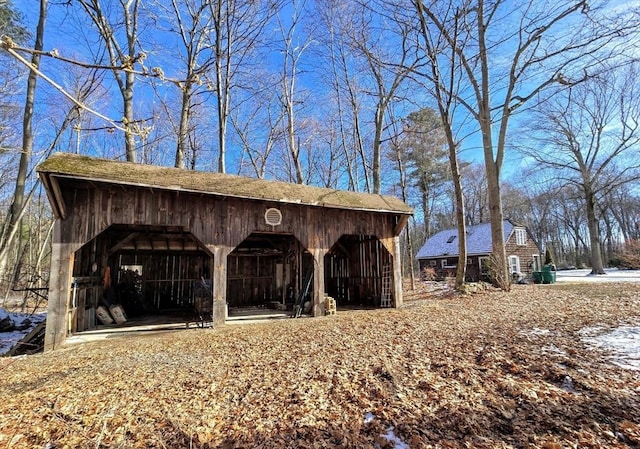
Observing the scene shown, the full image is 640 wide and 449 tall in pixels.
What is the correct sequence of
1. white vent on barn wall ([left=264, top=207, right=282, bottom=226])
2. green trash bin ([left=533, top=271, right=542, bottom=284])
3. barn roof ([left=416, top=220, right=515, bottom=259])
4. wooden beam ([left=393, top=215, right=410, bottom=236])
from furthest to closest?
1. barn roof ([left=416, top=220, right=515, bottom=259])
2. green trash bin ([left=533, top=271, right=542, bottom=284])
3. wooden beam ([left=393, top=215, right=410, bottom=236])
4. white vent on barn wall ([left=264, top=207, right=282, bottom=226])

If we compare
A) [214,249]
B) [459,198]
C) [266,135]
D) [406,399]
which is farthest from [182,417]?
[266,135]

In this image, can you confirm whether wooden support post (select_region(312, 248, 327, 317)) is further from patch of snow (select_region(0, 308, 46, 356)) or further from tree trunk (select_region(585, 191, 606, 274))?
tree trunk (select_region(585, 191, 606, 274))

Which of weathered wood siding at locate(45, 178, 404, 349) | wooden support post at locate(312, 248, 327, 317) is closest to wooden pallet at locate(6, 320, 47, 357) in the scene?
weathered wood siding at locate(45, 178, 404, 349)

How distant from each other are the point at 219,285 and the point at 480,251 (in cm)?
1970

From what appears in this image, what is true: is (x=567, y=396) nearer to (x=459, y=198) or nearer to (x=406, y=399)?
(x=406, y=399)

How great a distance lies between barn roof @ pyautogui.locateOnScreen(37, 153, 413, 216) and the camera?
20.5 feet

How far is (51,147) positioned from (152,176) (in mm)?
12930

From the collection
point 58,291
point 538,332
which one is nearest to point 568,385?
point 538,332

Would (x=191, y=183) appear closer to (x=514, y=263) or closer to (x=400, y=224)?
(x=400, y=224)

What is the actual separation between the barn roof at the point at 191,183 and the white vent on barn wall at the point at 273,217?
46 centimetres

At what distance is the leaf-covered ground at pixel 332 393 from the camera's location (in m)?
2.81

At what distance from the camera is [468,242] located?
2366 centimetres

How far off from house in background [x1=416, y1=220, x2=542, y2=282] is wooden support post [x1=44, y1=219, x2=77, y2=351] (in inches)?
829

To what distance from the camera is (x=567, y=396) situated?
337 centimetres
